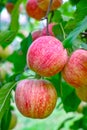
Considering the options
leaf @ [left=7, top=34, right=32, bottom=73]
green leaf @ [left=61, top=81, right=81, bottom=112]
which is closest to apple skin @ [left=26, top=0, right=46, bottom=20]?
leaf @ [left=7, top=34, right=32, bottom=73]

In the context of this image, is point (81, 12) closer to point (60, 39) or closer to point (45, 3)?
point (60, 39)

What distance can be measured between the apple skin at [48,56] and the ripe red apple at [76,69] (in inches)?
0.8

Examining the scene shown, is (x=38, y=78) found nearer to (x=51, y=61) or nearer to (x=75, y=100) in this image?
(x=51, y=61)

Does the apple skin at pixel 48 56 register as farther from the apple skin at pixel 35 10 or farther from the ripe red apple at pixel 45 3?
the apple skin at pixel 35 10

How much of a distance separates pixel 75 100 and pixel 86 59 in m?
0.56

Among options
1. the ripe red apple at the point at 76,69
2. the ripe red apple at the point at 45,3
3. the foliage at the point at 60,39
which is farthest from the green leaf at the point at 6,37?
the ripe red apple at the point at 76,69

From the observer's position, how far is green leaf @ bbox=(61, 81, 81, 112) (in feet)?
5.51

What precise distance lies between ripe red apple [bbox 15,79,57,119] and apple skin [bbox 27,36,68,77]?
9 centimetres

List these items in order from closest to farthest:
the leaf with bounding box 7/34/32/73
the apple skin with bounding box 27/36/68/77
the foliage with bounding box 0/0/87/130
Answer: the apple skin with bounding box 27/36/68/77 → the foliage with bounding box 0/0/87/130 → the leaf with bounding box 7/34/32/73

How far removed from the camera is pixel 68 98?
5.76 ft

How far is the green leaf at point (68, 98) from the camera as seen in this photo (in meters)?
1.68

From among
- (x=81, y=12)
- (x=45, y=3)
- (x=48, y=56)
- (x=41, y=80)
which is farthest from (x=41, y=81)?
(x=45, y=3)

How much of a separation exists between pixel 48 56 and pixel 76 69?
0.10 meters

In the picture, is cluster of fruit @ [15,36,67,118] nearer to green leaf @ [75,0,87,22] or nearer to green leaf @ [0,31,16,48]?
green leaf @ [75,0,87,22]
